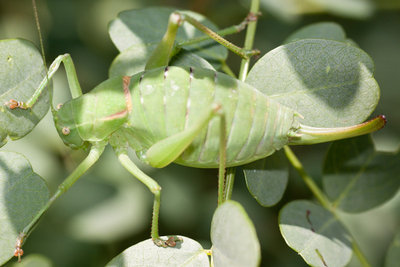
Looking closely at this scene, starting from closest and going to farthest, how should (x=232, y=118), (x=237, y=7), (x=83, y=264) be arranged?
(x=232, y=118) → (x=83, y=264) → (x=237, y=7)

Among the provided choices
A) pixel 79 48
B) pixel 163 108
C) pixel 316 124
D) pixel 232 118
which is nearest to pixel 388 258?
pixel 316 124

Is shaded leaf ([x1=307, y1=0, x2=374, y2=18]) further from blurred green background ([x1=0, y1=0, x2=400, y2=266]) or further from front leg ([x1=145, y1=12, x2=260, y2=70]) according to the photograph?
front leg ([x1=145, y1=12, x2=260, y2=70])

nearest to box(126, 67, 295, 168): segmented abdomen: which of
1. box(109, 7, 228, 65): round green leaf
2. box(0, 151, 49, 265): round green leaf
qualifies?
box(109, 7, 228, 65): round green leaf

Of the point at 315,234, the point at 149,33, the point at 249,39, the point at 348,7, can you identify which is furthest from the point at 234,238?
the point at 348,7

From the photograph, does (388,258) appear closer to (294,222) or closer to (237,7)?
(294,222)

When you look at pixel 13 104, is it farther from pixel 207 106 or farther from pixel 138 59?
pixel 207 106

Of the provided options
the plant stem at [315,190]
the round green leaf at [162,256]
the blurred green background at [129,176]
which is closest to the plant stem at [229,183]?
the round green leaf at [162,256]

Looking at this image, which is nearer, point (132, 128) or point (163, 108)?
point (163, 108)

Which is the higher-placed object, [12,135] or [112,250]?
[12,135]
